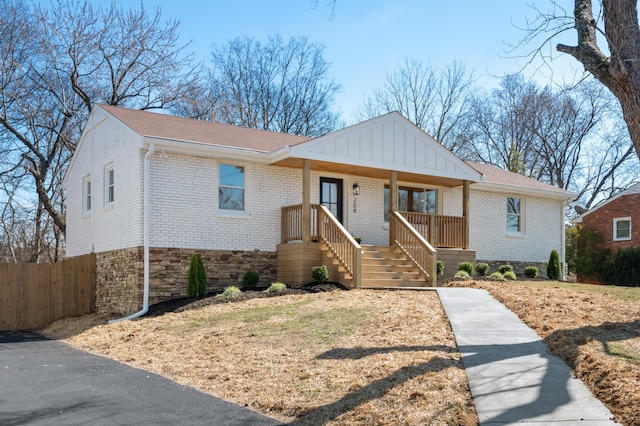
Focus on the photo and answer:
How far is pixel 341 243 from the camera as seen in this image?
49.5 ft

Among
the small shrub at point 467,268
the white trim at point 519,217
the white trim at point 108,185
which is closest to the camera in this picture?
the white trim at point 108,185

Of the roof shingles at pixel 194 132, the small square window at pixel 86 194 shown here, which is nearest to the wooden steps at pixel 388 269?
the roof shingles at pixel 194 132

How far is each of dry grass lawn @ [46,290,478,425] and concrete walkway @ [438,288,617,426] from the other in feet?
0.60

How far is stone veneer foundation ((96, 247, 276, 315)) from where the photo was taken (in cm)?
1462

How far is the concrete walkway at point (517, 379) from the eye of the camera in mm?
5852

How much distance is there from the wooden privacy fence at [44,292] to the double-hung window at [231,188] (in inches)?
168

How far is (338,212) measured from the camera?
18047mm

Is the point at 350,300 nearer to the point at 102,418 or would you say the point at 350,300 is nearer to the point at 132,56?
the point at 102,418

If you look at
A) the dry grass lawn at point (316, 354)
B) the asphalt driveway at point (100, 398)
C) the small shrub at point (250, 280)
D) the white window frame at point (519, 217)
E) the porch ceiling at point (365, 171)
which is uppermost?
the porch ceiling at point (365, 171)

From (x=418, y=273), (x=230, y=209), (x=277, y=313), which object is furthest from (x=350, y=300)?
(x=230, y=209)

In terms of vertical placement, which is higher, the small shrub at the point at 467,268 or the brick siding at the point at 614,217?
the brick siding at the point at 614,217

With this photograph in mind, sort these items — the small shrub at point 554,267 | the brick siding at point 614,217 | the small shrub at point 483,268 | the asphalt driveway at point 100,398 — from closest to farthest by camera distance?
the asphalt driveway at point 100,398
the small shrub at point 483,268
the small shrub at point 554,267
the brick siding at point 614,217

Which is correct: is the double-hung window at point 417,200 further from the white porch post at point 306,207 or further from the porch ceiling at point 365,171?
the white porch post at point 306,207

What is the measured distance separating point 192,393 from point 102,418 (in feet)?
4.23
